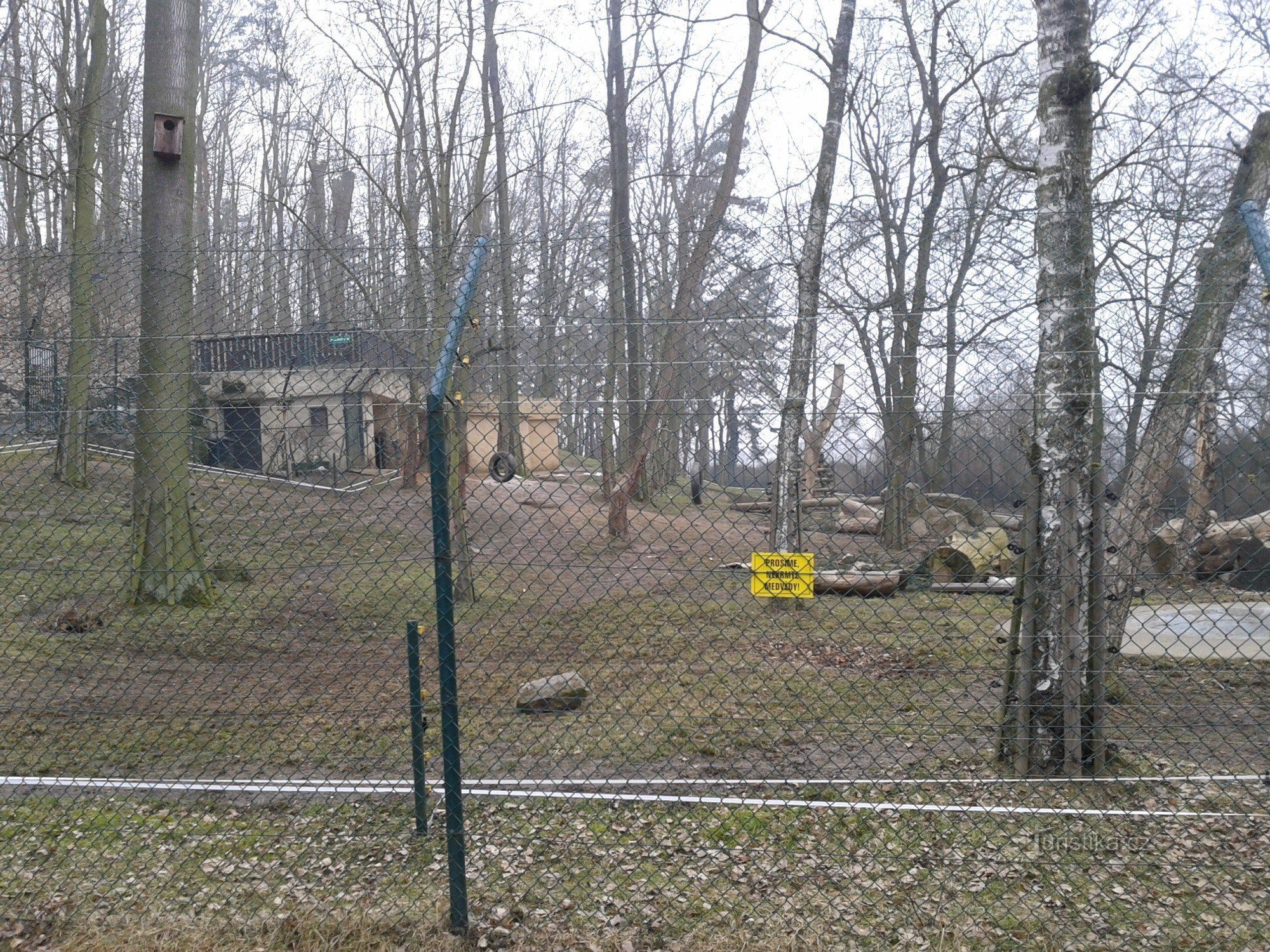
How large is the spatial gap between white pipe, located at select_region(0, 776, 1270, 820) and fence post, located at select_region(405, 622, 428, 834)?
86 mm

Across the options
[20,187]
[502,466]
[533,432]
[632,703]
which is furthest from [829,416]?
[20,187]

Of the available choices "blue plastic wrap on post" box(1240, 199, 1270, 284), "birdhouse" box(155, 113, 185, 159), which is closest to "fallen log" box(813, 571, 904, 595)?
"blue plastic wrap on post" box(1240, 199, 1270, 284)

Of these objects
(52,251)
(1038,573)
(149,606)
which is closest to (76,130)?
(149,606)

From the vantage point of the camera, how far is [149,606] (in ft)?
27.9

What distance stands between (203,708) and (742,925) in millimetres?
3890

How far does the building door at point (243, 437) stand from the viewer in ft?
16.0

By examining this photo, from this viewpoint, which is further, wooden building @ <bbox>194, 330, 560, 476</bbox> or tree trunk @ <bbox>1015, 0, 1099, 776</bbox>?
wooden building @ <bbox>194, 330, 560, 476</bbox>

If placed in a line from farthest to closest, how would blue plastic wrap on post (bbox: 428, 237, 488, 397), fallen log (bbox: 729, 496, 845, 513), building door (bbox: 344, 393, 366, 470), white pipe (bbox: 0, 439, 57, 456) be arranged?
white pipe (bbox: 0, 439, 57, 456) → building door (bbox: 344, 393, 366, 470) → fallen log (bbox: 729, 496, 845, 513) → blue plastic wrap on post (bbox: 428, 237, 488, 397)

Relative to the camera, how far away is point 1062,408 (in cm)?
393

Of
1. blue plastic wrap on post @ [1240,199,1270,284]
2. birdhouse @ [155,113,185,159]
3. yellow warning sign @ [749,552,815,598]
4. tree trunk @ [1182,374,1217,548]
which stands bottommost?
yellow warning sign @ [749,552,815,598]

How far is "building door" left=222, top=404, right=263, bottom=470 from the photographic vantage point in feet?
16.0

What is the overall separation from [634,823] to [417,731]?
3.31ft

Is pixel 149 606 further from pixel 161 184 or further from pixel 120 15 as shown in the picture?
pixel 120 15

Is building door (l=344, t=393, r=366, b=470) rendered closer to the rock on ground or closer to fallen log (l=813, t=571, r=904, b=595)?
the rock on ground
